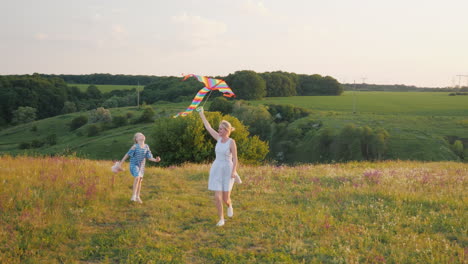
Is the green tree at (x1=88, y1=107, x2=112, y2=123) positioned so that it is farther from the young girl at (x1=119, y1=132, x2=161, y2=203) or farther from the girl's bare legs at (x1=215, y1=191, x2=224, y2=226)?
the girl's bare legs at (x1=215, y1=191, x2=224, y2=226)

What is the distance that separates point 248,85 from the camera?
124688 millimetres

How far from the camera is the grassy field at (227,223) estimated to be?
6.91m

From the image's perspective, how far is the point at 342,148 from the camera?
79875mm

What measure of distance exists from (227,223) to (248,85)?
118 meters

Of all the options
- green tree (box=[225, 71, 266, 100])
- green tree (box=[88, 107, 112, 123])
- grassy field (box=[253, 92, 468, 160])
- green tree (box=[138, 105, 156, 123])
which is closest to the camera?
grassy field (box=[253, 92, 468, 160])

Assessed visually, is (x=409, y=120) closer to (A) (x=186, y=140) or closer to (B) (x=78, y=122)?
(A) (x=186, y=140)

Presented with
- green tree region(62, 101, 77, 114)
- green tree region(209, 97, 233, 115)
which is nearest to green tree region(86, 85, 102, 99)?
green tree region(62, 101, 77, 114)

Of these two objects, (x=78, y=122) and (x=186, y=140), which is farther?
Result: (x=78, y=122)

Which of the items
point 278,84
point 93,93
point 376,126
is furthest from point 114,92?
point 376,126

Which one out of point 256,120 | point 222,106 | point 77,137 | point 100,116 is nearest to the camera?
point 256,120

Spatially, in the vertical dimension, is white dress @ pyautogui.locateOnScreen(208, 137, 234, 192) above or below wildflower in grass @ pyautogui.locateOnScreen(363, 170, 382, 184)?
above

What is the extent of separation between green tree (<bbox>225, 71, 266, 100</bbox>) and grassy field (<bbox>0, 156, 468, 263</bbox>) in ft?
369

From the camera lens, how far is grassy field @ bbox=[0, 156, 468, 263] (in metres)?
6.91

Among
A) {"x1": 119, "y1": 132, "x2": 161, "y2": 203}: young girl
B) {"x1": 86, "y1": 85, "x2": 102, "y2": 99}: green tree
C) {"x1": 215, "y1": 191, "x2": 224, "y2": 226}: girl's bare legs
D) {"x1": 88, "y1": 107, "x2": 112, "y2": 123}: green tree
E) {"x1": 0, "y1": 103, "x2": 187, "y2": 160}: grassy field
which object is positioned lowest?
{"x1": 0, "y1": 103, "x2": 187, "y2": 160}: grassy field
